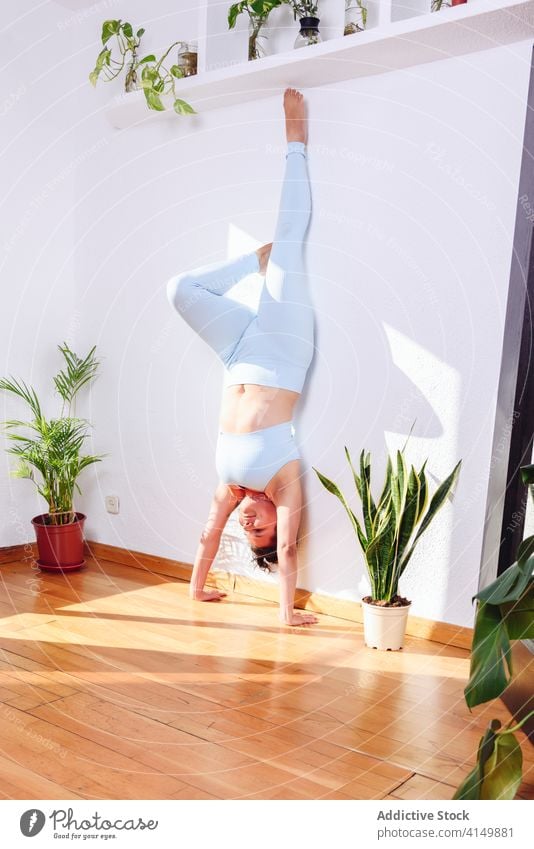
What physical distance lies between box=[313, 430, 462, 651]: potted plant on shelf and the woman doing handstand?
1.10 feet

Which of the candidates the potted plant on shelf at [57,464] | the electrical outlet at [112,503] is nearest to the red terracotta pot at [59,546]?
the potted plant on shelf at [57,464]

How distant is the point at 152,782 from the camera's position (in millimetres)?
1622

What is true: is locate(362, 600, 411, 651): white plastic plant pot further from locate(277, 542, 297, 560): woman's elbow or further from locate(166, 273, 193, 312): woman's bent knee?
locate(166, 273, 193, 312): woman's bent knee

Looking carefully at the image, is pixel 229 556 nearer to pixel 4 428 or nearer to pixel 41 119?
pixel 4 428

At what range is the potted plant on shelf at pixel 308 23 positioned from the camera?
8.87 ft

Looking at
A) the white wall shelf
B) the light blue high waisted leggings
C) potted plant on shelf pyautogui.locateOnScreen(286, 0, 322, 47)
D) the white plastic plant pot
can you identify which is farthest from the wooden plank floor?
potted plant on shelf pyautogui.locateOnScreen(286, 0, 322, 47)

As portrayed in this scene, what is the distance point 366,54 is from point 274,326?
3.08 ft

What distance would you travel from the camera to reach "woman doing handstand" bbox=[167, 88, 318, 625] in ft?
9.07

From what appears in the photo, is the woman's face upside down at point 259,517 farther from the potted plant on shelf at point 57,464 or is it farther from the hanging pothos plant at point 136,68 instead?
the hanging pothos plant at point 136,68

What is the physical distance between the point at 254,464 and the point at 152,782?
4.35 feet

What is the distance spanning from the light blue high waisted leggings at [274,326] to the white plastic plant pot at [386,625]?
63cm

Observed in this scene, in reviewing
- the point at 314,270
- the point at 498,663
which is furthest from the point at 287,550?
the point at 498,663
